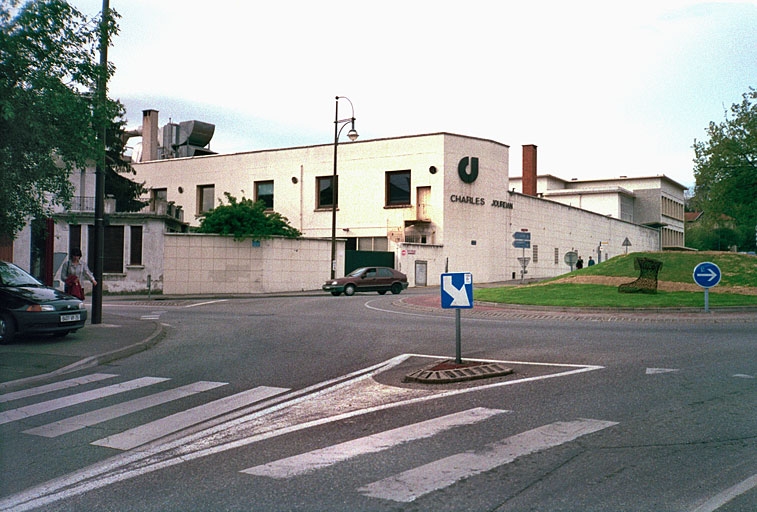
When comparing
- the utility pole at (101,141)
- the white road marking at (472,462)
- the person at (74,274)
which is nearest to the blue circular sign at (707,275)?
the white road marking at (472,462)

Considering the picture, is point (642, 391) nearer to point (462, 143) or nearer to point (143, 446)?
point (143, 446)

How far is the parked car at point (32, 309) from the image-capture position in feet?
42.8

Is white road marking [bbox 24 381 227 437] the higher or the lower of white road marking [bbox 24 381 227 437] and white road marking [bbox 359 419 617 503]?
the lower

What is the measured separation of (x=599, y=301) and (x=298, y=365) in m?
14.2

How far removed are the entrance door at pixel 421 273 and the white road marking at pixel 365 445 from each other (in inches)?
1557

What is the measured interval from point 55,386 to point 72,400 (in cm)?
119

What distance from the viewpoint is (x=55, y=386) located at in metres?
9.67

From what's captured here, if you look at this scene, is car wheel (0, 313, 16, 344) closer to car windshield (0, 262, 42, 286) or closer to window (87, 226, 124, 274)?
car windshield (0, 262, 42, 286)

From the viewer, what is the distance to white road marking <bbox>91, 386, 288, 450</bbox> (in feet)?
21.7

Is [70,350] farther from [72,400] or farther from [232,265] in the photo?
[232,265]

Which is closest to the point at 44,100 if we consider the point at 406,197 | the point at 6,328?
the point at 6,328

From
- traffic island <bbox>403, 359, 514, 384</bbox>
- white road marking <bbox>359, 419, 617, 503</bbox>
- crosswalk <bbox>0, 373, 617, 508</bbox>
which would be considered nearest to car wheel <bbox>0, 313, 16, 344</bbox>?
crosswalk <bbox>0, 373, 617, 508</bbox>

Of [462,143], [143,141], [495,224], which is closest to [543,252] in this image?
[495,224]

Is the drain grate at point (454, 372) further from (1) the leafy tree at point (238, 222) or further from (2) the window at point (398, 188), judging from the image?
(2) the window at point (398, 188)
